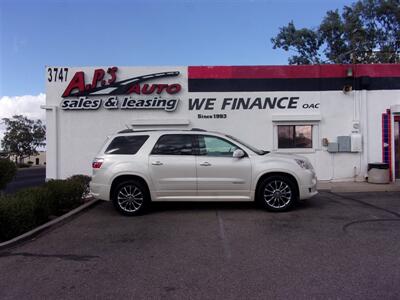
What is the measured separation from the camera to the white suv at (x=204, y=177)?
8617mm

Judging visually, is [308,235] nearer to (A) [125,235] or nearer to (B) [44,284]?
(A) [125,235]

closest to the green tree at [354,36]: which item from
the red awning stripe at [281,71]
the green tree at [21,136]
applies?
the red awning stripe at [281,71]

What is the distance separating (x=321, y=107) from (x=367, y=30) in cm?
2241

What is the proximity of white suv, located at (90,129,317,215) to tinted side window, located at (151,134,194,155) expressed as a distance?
0.02 meters

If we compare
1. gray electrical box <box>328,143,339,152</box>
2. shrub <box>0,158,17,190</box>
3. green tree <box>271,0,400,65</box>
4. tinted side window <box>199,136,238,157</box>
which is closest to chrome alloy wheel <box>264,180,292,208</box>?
tinted side window <box>199,136,238,157</box>

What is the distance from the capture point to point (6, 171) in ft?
26.7

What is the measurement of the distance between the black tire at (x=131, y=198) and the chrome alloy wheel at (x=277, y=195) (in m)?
2.61

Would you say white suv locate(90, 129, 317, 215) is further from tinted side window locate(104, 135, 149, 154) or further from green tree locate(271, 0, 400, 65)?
green tree locate(271, 0, 400, 65)

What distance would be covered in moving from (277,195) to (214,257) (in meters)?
3.40

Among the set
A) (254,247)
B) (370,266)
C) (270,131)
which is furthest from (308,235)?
(270,131)

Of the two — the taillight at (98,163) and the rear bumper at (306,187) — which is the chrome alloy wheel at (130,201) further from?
the rear bumper at (306,187)

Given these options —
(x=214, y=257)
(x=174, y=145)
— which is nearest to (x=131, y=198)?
(x=174, y=145)

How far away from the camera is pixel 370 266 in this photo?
5.11m

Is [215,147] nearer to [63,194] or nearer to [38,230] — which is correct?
[63,194]
